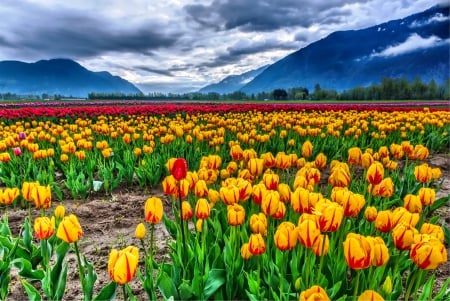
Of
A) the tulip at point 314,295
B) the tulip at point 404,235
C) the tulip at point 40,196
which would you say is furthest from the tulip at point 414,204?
the tulip at point 40,196

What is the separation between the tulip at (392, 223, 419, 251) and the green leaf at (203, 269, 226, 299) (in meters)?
1.19

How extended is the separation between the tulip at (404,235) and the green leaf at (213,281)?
3.91 ft

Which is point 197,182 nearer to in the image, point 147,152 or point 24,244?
point 24,244

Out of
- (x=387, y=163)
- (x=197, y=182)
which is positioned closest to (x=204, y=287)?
(x=197, y=182)

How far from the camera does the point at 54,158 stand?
771cm

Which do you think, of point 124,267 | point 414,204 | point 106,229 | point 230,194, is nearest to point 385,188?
point 414,204

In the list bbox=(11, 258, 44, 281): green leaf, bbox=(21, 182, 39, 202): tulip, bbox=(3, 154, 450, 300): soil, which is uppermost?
bbox=(21, 182, 39, 202): tulip

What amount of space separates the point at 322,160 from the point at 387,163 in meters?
1.30

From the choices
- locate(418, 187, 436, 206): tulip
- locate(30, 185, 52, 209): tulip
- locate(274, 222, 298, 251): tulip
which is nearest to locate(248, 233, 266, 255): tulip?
locate(274, 222, 298, 251): tulip

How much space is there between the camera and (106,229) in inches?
192

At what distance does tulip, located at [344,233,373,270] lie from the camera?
189 cm

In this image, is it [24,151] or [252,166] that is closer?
[252,166]

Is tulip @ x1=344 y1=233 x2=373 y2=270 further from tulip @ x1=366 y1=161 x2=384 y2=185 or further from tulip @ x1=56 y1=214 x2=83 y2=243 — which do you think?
tulip @ x1=56 y1=214 x2=83 y2=243

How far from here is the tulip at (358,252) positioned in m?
1.89
